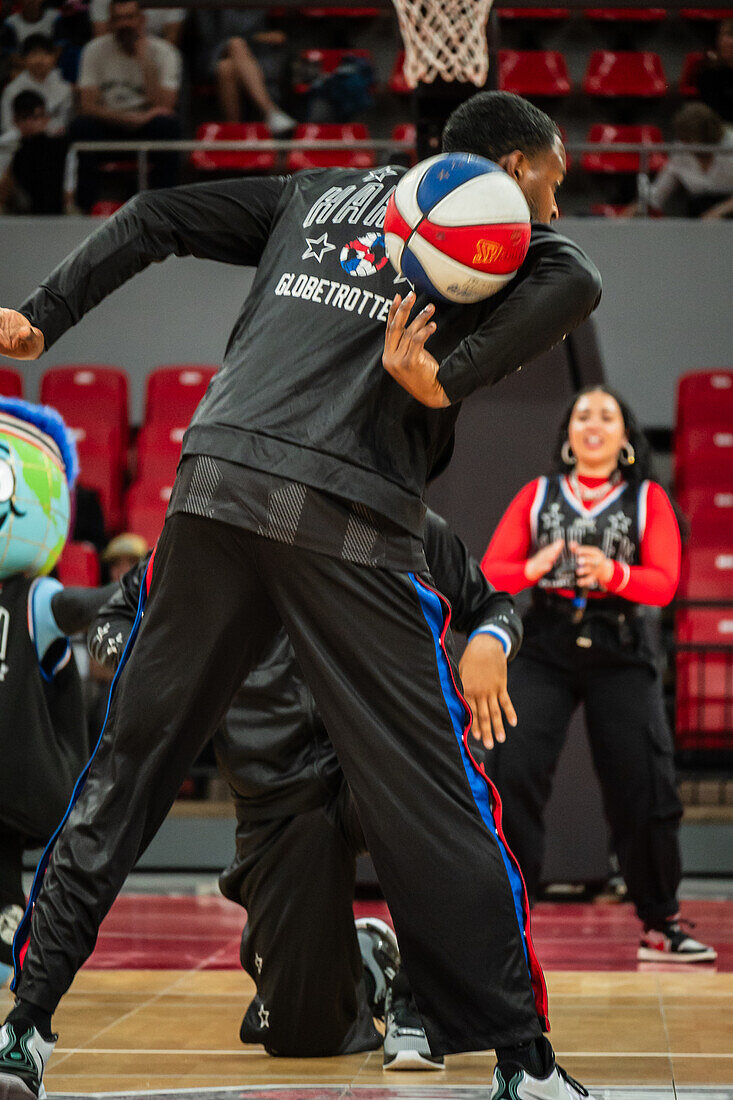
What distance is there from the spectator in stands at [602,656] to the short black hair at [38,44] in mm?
7558

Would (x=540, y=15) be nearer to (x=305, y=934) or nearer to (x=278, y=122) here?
(x=278, y=122)

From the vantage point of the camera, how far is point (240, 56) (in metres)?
11.2

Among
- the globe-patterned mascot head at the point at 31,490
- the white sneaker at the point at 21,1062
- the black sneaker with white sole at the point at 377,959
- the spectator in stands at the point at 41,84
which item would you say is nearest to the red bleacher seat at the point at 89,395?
the spectator in stands at the point at 41,84

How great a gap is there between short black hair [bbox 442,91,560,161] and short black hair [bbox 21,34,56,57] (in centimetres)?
935

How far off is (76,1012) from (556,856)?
2.82 meters

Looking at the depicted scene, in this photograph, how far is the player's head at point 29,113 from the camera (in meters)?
10.6

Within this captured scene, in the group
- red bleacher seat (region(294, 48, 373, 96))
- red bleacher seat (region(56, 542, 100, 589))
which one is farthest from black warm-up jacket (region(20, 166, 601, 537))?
red bleacher seat (region(294, 48, 373, 96))

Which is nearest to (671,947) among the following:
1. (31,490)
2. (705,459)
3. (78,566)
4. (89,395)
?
(31,490)

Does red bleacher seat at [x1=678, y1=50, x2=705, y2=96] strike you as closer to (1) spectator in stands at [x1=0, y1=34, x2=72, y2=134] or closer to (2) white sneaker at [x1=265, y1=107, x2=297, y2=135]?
(2) white sneaker at [x1=265, y1=107, x2=297, y2=135]

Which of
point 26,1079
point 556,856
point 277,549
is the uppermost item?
point 277,549

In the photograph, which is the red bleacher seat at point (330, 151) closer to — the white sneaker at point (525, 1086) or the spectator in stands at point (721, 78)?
the spectator in stands at point (721, 78)

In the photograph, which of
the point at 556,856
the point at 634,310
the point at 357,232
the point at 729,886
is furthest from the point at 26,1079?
the point at 634,310

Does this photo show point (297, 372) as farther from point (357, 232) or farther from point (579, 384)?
point (579, 384)

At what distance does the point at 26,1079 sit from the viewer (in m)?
2.32
